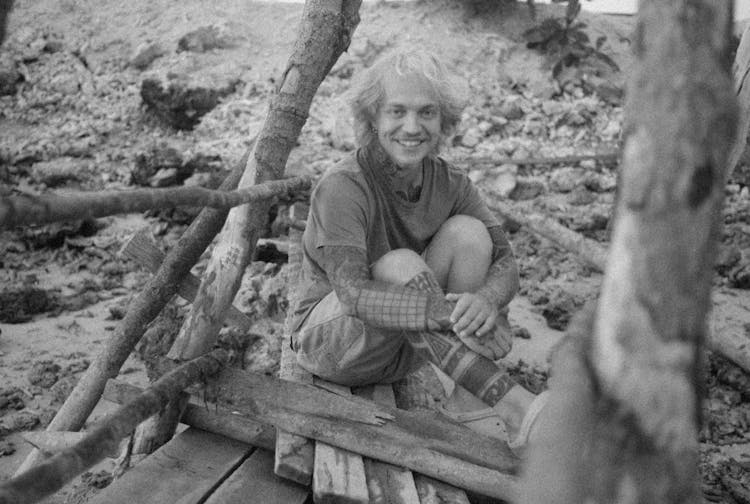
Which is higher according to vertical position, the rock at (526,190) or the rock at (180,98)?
the rock at (180,98)

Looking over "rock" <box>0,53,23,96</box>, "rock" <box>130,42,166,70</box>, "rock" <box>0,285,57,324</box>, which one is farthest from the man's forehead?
"rock" <box>0,53,23,96</box>

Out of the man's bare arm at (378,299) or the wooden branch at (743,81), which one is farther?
the wooden branch at (743,81)

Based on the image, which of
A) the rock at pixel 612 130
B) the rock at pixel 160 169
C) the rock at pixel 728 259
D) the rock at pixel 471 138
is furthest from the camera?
the rock at pixel 612 130

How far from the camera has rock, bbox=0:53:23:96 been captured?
29.1 ft

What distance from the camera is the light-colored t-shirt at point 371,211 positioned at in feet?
7.55

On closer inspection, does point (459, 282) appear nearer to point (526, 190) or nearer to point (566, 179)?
point (526, 190)

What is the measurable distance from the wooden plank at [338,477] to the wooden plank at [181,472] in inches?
10.5

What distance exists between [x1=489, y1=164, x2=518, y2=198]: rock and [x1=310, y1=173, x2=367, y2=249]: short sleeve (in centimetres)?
416

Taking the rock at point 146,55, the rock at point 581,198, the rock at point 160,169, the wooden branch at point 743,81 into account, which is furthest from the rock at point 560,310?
the rock at point 146,55

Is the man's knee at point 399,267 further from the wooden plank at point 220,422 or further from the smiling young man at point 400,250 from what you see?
the wooden plank at point 220,422

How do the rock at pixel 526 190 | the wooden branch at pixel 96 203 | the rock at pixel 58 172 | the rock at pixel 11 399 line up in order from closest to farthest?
the wooden branch at pixel 96 203 < the rock at pixel 11 399 < the rock at pixel 526 190 < the rock at pixel 58 172

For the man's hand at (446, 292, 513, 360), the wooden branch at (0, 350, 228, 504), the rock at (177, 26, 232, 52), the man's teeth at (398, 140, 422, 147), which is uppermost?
the rock at (177, 26, 232, 52)

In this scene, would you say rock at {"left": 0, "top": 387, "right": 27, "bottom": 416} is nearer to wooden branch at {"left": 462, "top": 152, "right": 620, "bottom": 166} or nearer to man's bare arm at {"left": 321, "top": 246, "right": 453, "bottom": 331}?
man's bare arm at {"left": 321, "top": 246, "right": 453, "bottom": 331}

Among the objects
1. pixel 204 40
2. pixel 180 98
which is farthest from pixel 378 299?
pixel 204 40
